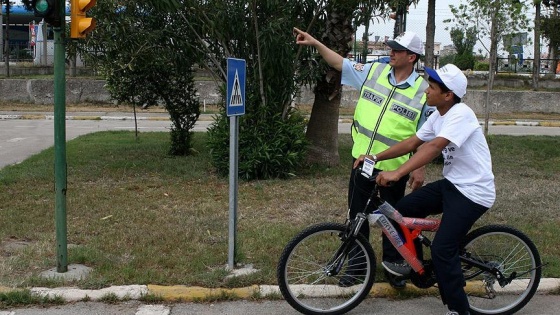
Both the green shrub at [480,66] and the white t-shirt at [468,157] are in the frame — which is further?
the green shrub at [480,66]

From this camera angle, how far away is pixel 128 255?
6.14 metres

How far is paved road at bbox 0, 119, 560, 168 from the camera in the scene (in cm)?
1401

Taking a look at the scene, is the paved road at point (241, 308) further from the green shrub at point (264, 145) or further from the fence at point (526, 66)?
the fence at point (526, 66)

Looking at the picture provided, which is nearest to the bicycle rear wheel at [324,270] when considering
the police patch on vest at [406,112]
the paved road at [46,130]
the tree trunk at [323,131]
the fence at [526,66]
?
the police patch on vest at [406,112]

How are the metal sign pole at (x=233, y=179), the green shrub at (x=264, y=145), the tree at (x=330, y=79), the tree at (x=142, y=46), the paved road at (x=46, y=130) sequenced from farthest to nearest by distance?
the paved road at (x=46, y=130)
the green shrub at (x=264, y=145)
the tree at (x=142, y=46)
the tree at (x=330, y=79)
the metal sign pole at (x=233, y=179)

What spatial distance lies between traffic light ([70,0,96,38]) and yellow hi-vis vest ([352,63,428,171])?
2.26m

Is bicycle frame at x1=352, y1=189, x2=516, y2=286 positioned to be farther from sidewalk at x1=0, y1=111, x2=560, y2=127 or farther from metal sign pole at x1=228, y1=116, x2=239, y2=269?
sidewalk at x1=0, y1=111, x2=560, y2=127

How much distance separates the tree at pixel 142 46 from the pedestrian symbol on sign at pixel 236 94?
3751mm

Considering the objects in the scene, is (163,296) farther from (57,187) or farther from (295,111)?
(295,111)

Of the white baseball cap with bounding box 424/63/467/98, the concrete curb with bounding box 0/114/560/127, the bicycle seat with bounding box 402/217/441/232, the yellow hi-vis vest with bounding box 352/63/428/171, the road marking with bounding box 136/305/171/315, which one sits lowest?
the road marking with bounding box 136/305/171/315

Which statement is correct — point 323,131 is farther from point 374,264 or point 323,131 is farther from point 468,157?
point 468,157

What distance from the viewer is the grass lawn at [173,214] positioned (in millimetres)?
5809

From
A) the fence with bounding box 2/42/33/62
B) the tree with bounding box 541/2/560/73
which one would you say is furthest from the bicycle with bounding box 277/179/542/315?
the fence with bounding box 2/42/33/62

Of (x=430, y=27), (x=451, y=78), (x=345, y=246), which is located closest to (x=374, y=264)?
(x=345, y=246)
